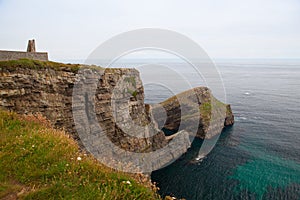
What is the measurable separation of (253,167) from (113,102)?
3126cm

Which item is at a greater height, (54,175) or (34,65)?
(34,65)

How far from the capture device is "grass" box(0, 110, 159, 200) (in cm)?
654

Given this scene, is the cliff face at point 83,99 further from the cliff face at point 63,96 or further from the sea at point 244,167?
the sea at point 244,167

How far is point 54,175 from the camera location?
7.36 metres

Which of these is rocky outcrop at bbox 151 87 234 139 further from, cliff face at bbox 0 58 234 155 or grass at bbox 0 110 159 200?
grass at bbox 0 110 159 200

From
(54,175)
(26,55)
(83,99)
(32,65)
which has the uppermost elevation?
(26,55)

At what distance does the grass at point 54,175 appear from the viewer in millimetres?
6535

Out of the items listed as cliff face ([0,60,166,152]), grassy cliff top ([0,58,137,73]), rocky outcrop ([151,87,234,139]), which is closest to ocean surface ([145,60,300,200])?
rocky outcrop ([151,87,234,139])

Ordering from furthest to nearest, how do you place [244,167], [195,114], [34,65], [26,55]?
[195,114]
[244,167]
[26,55]
[34,65]

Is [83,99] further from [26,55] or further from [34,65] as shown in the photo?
[26,55]

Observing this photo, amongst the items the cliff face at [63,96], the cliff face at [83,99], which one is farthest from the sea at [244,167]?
the cliff face at [63,96]

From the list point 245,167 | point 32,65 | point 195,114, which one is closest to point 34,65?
point 32,65

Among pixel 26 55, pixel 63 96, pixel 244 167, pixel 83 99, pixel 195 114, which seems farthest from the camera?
pixel 195 114

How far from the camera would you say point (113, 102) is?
30953 mm
